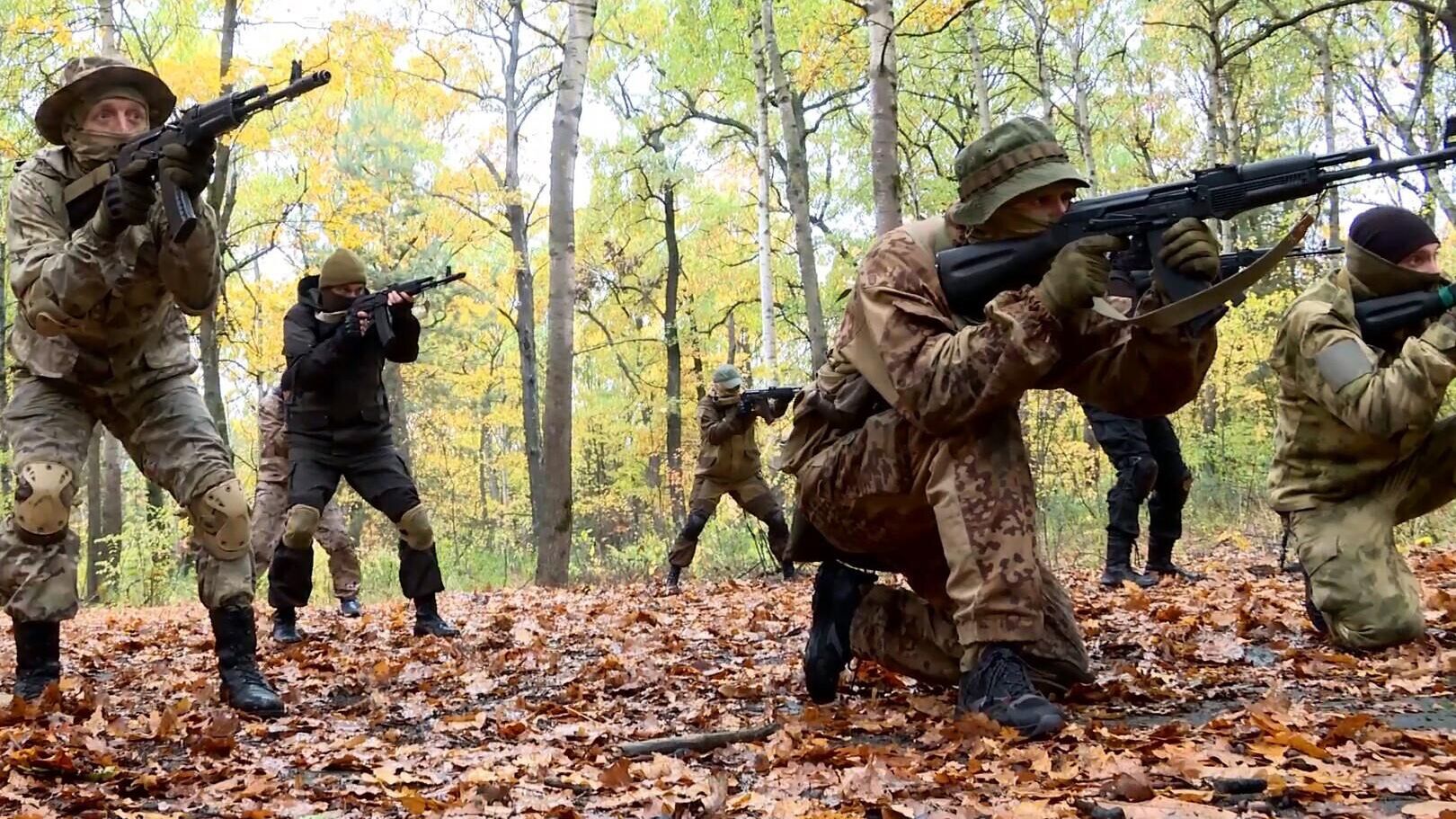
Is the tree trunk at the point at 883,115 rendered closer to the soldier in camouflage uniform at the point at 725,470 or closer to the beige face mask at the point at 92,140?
A: the soldier in camouflage uniform at the point at 725,470

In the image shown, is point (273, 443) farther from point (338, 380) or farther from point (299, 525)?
point (338, 380)

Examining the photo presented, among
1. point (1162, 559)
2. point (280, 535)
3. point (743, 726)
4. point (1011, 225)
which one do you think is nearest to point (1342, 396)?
point (1011, 225)

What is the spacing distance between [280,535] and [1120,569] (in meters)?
5.93

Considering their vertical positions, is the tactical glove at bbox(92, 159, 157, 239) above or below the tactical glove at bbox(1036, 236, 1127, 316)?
above

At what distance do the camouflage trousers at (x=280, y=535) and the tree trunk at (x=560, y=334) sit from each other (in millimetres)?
3066

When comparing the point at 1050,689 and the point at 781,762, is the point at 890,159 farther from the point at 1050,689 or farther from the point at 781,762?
the point at 781,762

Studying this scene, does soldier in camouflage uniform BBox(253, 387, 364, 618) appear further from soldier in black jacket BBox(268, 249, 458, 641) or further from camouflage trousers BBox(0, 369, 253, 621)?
camouflage trousers BBox(0, 369, 253, 621)

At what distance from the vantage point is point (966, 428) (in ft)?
10.6

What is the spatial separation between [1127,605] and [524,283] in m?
15.1

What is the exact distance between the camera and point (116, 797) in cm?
273

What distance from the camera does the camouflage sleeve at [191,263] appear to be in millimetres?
3902

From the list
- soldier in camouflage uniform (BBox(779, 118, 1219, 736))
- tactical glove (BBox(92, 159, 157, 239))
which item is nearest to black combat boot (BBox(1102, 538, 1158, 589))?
soldier in camouflage uniform (BBox(779, 118, 1219, 736))

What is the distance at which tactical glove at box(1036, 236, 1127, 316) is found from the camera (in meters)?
3.01

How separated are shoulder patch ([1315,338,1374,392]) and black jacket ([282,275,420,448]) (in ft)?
15.1
